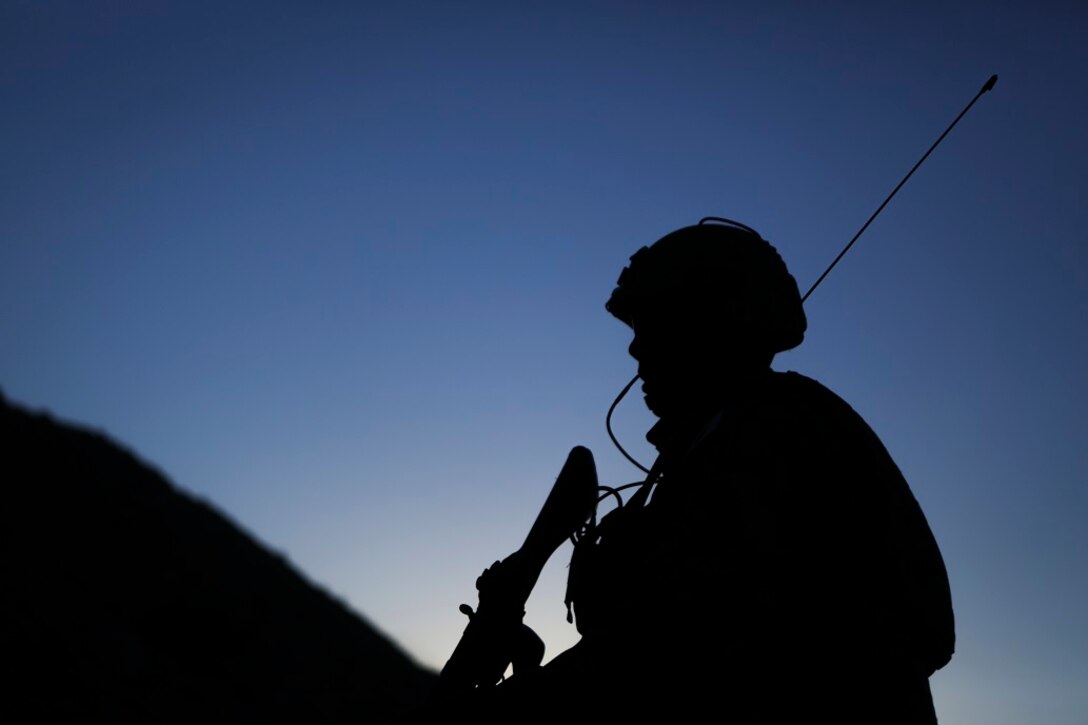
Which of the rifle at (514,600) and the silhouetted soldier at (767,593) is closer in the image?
the silhouetted soldier at (767,593)

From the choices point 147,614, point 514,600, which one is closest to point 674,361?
point 514,600

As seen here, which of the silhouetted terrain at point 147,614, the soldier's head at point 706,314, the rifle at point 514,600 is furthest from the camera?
the silhouetted terrain at point 147,614

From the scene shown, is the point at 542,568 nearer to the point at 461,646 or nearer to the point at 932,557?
the point at 461,646

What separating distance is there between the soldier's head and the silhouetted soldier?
381 mm

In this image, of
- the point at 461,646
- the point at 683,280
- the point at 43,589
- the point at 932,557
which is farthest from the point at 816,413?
the point at 43,589

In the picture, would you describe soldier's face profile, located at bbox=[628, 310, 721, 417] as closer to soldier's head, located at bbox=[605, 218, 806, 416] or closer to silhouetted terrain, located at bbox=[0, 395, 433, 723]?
soldier's head, located at bbox=[605, 218, 806, 416]

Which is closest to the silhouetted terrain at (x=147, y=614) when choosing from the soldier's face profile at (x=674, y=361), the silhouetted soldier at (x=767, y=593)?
the soldier's face profile at (x=674, y=361)

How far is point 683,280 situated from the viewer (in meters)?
4.50

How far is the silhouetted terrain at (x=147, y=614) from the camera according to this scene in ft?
89.7

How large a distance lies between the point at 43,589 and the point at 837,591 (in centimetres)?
3175

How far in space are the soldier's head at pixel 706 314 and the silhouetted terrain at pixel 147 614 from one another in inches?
914

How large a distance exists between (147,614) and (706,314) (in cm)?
3418

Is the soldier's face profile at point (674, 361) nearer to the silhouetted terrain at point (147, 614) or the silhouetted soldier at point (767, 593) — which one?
the silhouetted soldier at point (767, 593)

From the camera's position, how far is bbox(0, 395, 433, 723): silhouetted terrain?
27.3m
